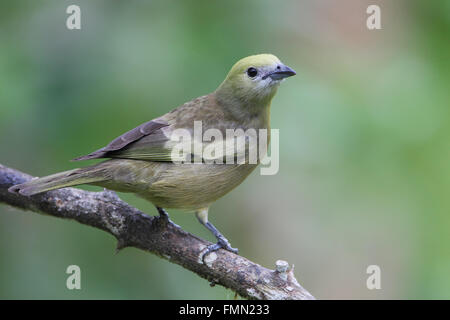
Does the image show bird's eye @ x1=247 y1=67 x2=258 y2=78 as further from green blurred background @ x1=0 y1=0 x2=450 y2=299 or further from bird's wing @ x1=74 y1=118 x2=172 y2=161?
bird's wing @ x1=74 y1=118 x2=172 y2=161

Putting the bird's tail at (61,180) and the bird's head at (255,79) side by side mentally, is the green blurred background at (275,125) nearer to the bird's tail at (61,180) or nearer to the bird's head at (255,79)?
the bird's head at (255,79)

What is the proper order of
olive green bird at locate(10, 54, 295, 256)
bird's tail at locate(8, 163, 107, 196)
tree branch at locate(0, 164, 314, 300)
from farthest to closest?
1. olive green bird at locate(10, 54, 295, 256)
2. tree branch at locate(0, 164, 314, 300)
3. bird's tail at locate(8, 163, 107, 196)

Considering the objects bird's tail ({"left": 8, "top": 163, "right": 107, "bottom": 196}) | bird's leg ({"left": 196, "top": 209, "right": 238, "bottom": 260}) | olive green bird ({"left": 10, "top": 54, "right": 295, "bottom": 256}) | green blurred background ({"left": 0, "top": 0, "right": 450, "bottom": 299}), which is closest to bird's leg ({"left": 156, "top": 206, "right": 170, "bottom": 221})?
olive green bird ({"left": 10, "top": 54, "right": 295, "bottom": 256})

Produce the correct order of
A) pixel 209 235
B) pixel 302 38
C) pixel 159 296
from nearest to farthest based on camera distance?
1. pixel 159 296
2. pixel 209 235
3. pixel 302 38

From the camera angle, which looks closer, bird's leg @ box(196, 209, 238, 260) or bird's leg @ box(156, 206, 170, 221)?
bird's leg @ box(196, 209, 238, 260)

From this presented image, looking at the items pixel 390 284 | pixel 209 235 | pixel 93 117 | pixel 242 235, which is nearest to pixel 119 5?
pixel 93 117

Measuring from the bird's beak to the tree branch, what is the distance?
1469mm

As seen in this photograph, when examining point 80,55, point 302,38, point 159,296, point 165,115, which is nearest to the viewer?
point 80,55

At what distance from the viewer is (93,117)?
4.32 meters

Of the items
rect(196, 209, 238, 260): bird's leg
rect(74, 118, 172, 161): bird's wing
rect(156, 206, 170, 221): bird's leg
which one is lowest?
rect(196, 209, 238, 260): bird's leg

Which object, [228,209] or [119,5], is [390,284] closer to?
[228,209]

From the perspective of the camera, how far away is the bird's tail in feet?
12.0

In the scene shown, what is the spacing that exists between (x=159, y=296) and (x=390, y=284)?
7.74 feet

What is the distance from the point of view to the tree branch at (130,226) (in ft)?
12.6
